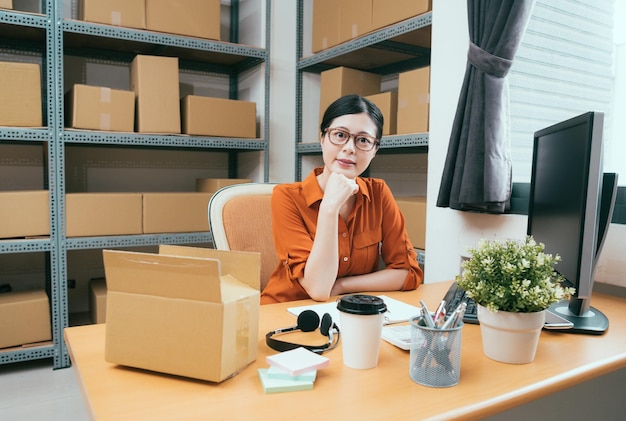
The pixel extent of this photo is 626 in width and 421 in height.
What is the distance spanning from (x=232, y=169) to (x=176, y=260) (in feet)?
8.87

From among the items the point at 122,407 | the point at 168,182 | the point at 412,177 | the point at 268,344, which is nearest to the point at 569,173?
the point at 268,344

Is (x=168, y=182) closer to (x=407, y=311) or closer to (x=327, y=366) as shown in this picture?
(x=407, y=311)

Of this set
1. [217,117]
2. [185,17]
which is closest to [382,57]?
[217,117]

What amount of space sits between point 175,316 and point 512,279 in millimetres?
558

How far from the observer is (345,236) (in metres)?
1.52

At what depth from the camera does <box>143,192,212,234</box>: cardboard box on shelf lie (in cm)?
260

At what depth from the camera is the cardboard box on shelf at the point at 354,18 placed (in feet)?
8.31

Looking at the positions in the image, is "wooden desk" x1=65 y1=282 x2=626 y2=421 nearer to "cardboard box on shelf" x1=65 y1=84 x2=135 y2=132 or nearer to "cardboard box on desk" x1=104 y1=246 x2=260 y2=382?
"cardboard box on desk" x1=104 y1=246 x2=260 y2=382

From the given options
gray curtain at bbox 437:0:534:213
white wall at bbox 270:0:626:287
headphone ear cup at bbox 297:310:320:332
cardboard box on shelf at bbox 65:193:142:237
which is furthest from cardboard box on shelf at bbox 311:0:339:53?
headphone ear cup at bbox 297:310:320:332

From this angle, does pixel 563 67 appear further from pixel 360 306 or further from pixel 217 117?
pixel 217 117

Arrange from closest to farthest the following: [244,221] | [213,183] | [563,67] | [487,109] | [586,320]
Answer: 1. [586,320]
2. [244,221]
3. [487,109]
4. [563,67]
5. [213,183]

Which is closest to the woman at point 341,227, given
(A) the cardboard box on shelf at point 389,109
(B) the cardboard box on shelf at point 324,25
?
(A) the cardboard box on shelf at point 389,109

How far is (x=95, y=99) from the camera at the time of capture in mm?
2459

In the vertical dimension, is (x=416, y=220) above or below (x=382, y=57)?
below
